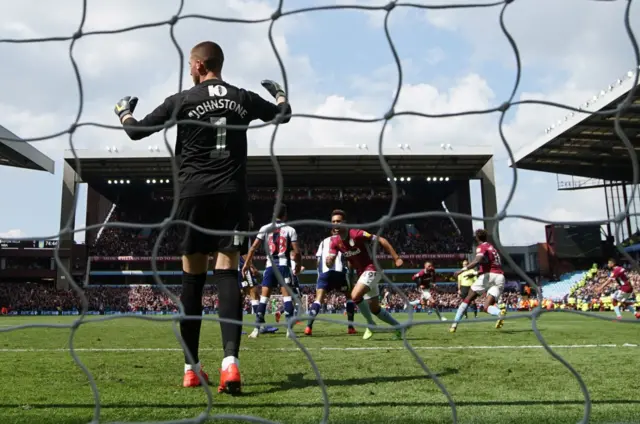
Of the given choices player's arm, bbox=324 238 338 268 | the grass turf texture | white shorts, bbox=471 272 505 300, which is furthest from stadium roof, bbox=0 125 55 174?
the grass turf texture

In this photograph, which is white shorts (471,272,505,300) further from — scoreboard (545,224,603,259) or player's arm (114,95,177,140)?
scoreboard (545,224,603,259)

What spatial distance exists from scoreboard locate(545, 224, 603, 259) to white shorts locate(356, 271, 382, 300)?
1451 inches

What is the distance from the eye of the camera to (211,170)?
280 centimetres

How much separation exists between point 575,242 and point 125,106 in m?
43.4

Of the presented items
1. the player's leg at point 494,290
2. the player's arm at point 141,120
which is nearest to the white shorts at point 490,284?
the player's leg at point 494,290

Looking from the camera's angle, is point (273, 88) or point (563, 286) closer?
point (273, 88)

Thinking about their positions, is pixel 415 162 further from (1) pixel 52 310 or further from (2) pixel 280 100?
(2) pixel 280 100

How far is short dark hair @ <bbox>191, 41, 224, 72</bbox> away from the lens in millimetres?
2943

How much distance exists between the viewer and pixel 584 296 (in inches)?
1077

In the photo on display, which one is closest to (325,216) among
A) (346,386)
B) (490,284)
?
(490,284)

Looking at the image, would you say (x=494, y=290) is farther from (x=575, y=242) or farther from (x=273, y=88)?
(x=575, y=242)

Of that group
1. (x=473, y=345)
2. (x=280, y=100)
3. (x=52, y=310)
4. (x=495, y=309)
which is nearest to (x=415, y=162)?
(x=52, y=310)

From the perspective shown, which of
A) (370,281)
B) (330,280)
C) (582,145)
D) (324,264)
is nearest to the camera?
(370,281)

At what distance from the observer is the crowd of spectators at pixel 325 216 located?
37312mm
